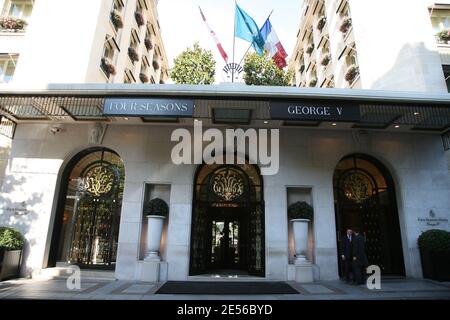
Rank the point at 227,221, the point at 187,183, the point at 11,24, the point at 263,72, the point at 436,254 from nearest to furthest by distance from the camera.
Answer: the point at 436,254
the point at 187,183
the point at 227,221
the point at 11,24
the point at 263,72

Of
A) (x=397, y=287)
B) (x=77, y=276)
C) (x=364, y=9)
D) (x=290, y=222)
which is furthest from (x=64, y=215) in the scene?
(x=364, y=9)

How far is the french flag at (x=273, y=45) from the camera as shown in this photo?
20.6m

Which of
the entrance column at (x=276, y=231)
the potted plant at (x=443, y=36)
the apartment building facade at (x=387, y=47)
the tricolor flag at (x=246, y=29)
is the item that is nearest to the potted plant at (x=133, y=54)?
the tricolor flag at (x=246, y=29)

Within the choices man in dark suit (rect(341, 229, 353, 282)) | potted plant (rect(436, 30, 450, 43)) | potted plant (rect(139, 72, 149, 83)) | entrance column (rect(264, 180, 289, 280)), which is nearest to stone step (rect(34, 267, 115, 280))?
entrance column (rect(264, 180, 289, 280))

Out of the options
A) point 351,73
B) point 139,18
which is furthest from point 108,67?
point 351,73

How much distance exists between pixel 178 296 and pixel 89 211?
6.34 m

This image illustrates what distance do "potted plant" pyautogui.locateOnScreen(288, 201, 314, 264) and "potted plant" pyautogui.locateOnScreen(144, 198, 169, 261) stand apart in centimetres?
487

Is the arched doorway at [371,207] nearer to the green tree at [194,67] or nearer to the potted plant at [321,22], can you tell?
the potted plant at [321,22]

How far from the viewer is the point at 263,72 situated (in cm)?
2603

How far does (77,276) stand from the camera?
10.3m

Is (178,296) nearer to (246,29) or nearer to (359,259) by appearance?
(359,259)

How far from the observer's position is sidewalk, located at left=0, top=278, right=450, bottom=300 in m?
7.54
